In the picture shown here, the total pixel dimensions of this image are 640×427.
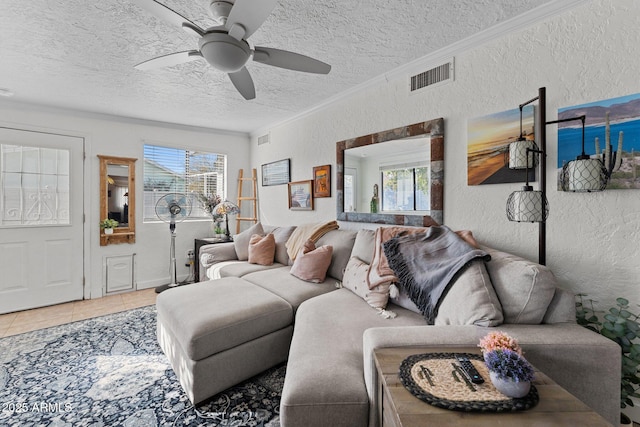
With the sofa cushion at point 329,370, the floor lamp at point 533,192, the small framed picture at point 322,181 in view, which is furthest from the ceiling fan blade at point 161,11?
the small framed picture at point 322,181

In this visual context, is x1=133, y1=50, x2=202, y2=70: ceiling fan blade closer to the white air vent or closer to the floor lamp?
the white air vent

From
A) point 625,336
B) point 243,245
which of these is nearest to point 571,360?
point 625,336

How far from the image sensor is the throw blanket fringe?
9.93 ft

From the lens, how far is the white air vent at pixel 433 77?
2213mm

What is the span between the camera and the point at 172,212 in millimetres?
3775

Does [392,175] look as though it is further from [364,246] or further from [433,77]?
[433,77]

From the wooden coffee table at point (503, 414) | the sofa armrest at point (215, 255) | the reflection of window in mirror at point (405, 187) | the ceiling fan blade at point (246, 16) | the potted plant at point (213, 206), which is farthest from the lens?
the potted plant at point (213, 206)

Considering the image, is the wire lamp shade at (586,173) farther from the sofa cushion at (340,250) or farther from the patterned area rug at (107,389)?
the patterned area rug at (107,389)

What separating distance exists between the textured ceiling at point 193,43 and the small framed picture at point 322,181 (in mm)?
796

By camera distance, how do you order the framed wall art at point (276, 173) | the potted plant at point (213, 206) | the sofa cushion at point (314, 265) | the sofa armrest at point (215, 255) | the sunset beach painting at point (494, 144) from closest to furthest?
1. the sunset beach painting at point (494, 144)
2. the sofa cushion at point (314, 265)
3. the sofa armrest at point (215, 255)
4. the framed wall art at point (276, 173)
5. the potted plant at point (213, 206)

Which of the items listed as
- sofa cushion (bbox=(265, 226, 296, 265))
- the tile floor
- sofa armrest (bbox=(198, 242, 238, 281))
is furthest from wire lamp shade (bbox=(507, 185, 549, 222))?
the tile floor

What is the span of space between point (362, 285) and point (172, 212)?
9.37ft

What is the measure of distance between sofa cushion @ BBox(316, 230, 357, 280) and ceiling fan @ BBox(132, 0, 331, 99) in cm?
150

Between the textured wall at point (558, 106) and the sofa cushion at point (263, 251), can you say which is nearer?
the textured wall at point (558, 106)
